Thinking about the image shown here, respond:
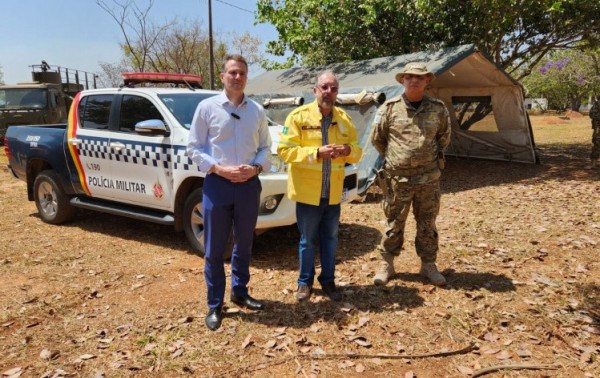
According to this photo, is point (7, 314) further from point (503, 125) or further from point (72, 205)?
point (503, 125)

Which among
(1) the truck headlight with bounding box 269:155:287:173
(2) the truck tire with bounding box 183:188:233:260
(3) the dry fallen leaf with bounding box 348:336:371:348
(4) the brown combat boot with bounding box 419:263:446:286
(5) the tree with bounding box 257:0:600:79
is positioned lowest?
(3) the dry fallen leaf with bounding box 348:336:371:348

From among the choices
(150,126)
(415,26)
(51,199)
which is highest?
(415,26)

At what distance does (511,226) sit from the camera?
5770 mm

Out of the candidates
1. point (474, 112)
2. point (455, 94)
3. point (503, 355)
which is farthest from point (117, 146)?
point (474, 112)

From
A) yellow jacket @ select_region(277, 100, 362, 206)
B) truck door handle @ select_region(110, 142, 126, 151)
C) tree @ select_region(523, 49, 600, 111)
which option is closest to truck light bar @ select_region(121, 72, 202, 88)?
truck door handle @ select_region(110, 142, 126, 151)

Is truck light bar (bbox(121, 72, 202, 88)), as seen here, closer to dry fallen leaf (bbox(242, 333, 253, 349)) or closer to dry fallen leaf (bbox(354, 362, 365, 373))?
dry fallen leaf (bbox(242, 333, 253, 349))

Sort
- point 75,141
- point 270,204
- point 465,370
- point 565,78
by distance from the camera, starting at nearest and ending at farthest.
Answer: point 465,370, point 270,204, point 75,141, point 565,78

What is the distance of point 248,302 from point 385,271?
1305mm

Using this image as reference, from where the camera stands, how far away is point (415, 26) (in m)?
11.7

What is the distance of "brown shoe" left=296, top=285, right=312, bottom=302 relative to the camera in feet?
12.4

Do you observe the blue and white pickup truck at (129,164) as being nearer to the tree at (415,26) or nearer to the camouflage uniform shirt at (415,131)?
the camouflage uniform shirt at (415,131)

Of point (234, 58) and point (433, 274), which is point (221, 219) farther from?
point (433, 274)

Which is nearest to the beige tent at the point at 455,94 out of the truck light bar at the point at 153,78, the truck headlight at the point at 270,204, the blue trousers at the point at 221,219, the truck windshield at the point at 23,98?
the truck light bar at the point at 153,78

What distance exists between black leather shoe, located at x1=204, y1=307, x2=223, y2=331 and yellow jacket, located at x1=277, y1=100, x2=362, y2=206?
1053 millimetres
